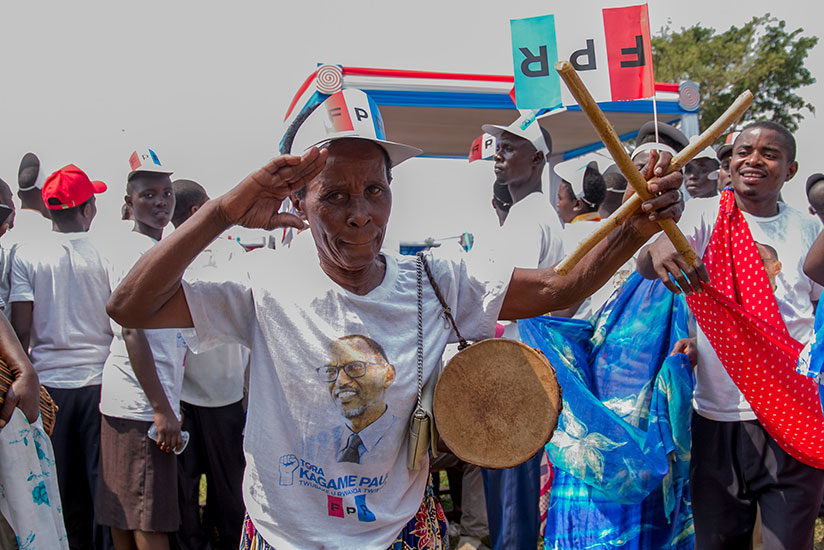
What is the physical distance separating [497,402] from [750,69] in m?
26.9

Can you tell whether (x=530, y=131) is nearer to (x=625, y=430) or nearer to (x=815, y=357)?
(x=625, y=430)

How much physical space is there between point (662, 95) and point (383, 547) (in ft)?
29.2

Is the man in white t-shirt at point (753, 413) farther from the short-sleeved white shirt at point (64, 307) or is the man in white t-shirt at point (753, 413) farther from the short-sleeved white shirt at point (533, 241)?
the short-sleeved white shirt at point (64, 307)

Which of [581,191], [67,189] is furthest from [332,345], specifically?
[581,191]

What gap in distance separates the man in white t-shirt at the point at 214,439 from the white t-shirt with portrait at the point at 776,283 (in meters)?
2.46

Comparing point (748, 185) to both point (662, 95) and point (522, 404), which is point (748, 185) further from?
→ point (662, 95)

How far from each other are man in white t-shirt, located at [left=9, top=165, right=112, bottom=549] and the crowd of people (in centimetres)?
1

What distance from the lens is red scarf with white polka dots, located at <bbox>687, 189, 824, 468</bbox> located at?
8.75ft

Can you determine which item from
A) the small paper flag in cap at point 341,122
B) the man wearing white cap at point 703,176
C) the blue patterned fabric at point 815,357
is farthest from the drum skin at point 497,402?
the man wearing white cap at point 703,176

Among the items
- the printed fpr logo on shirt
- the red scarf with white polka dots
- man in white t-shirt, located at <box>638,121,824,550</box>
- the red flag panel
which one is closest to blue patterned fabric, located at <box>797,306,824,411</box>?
the red scarf with white polka dots

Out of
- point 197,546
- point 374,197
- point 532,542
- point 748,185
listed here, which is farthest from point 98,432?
point 748,185

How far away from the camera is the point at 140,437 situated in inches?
128

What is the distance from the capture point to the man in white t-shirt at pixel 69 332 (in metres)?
3.54

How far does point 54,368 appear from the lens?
141 inches
